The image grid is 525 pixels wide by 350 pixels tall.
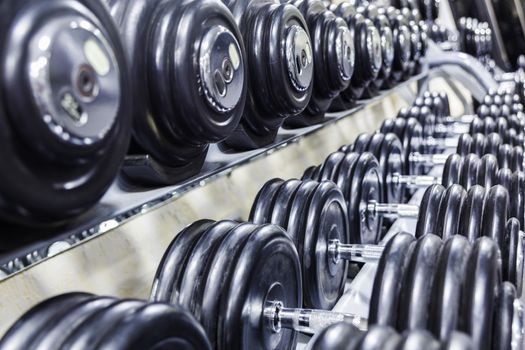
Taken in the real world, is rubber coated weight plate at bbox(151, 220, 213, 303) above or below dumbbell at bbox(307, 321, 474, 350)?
above

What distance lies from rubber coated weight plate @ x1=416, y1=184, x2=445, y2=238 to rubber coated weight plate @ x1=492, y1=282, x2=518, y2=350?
0.33 m

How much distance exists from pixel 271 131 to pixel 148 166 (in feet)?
1.52

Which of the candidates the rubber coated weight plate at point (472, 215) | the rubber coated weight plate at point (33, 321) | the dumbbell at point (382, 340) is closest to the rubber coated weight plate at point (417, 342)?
the dumbbell at point (382, 340)

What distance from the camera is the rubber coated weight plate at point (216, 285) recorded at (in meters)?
0.79

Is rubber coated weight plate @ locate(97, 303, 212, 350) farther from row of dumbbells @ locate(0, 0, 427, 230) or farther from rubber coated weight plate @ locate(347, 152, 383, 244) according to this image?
rubber coated weight plate @ locate(347, 152, 383, 244)

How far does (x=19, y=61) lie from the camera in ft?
1.68

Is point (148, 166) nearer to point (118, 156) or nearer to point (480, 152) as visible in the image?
point (118, 156)

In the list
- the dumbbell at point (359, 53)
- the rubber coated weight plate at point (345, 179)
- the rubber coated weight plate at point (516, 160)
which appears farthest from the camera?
the dumbbell at point (359, 53)

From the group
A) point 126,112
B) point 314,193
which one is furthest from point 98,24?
point 314,193

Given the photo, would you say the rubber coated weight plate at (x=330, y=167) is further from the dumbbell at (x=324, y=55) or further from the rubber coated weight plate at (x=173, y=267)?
the rubber coated weight plate at (x=173, y=267)

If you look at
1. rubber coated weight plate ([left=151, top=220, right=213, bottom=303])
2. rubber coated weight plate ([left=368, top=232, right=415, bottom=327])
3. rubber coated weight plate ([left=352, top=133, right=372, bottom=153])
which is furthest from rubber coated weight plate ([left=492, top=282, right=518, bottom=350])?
rubber coated weight plate ([left=352, top=133, right=372, bottom=153])

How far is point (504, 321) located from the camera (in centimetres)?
69

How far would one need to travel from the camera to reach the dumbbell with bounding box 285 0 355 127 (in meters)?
1.42

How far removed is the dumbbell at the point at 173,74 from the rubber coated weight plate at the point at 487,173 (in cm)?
76
